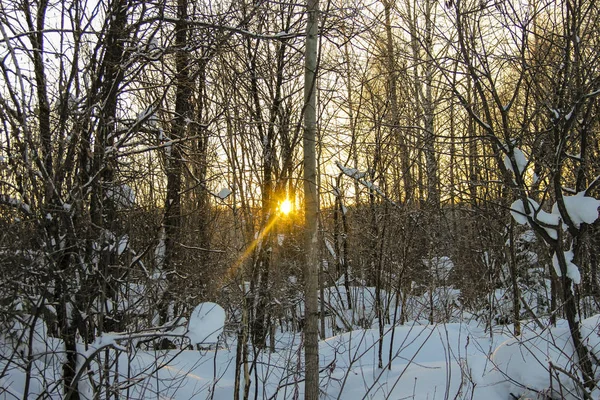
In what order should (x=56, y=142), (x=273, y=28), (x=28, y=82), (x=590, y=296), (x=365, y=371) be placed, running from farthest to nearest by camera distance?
(x=590, y=296) < (x=273, y=28) < (x=365, y=371) < (x=28, y=82) < (x=56, y=142)

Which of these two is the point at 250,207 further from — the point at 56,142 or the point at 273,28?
the point at 273,28

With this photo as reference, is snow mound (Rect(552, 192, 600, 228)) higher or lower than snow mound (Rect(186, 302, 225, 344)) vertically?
higher

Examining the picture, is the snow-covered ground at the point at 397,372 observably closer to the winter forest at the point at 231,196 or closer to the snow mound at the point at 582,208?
the winter forest at the point at 231,196

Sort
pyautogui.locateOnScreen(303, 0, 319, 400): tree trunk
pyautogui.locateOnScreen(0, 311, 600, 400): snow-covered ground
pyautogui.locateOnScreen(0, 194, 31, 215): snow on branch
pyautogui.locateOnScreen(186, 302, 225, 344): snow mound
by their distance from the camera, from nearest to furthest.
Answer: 1. pyautogui.locateOnScreen(0, 194, 31, 215): snow on branch
2. pyautogui.locateOnScreen(186, 302, 225, 344): snow mound
3. pyautogui.locateOnScreen(0, 311, 600, 400): snow-covered ground
4. pyautogui.locateOnScreen(303, 0, 319, 400): tree trunk

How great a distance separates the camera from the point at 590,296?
7.82m

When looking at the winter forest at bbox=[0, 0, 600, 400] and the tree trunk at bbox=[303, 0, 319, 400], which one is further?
the tree trunk at bbox=[303, 0, 319, 400]

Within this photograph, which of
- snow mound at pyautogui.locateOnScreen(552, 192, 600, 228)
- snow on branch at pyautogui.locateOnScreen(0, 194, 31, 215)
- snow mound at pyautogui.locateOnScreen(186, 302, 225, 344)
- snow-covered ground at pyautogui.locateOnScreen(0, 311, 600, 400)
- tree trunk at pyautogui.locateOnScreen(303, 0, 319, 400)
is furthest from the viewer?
tree trunk at pyautogui.locateOnScreen(303, 0, 319, 400)

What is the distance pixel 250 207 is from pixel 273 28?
2879 millimetres

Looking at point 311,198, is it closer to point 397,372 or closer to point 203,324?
point 203,324

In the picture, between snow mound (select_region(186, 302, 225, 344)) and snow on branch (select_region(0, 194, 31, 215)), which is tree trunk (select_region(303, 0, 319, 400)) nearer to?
snow mound (select_region(186, 302, 225, 344))

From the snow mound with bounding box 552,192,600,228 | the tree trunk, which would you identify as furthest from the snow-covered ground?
the snow mound with bounding box 552,192,600,228

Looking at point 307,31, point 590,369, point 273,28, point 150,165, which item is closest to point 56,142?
point 150,165

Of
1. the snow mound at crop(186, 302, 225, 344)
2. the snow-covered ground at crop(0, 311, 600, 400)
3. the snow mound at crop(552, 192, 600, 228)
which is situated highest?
the snow mound at crop(552, 192, 600, 228)

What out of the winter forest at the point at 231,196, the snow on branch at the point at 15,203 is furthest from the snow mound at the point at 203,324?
the snow on branch at the point at 15,203
